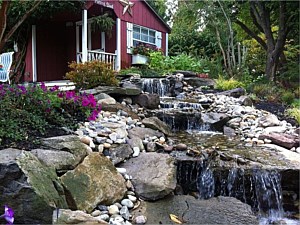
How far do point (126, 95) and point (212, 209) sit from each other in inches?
129

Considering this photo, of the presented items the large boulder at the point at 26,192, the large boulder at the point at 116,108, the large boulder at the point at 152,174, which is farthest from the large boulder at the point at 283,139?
the large boulder at the point at 26,192

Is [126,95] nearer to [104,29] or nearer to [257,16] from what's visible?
[104,29]

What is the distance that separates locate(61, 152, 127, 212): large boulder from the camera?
8.19 feet

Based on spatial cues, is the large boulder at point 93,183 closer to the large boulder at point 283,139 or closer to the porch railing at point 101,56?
the large boulder at point 283,139

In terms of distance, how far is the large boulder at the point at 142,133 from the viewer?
13.2ft

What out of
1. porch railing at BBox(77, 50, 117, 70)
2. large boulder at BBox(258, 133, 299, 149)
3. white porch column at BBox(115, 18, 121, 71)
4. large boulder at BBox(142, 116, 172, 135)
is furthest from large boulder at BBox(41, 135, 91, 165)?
white porch column at BBox(115, 18, 121, 71)

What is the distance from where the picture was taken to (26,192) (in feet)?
7.02

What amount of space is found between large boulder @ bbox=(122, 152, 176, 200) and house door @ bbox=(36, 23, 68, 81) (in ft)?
24.2

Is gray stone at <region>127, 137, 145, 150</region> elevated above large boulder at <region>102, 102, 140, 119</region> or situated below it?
below

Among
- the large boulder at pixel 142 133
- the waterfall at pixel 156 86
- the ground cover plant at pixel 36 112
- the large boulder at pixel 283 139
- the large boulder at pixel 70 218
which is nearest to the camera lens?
the large boulder at pixel 70 218

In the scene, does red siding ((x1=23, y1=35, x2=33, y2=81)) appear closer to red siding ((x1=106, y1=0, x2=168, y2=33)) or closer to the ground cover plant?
red siding ((x1=106, y1=0, x2=168, y2=33))

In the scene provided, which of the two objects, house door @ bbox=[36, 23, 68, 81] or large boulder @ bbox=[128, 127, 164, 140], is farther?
house door @ bbox=[36, 23, 68, 81]

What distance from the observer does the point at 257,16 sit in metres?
9.90

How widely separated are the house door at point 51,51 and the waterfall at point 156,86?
153 inches
